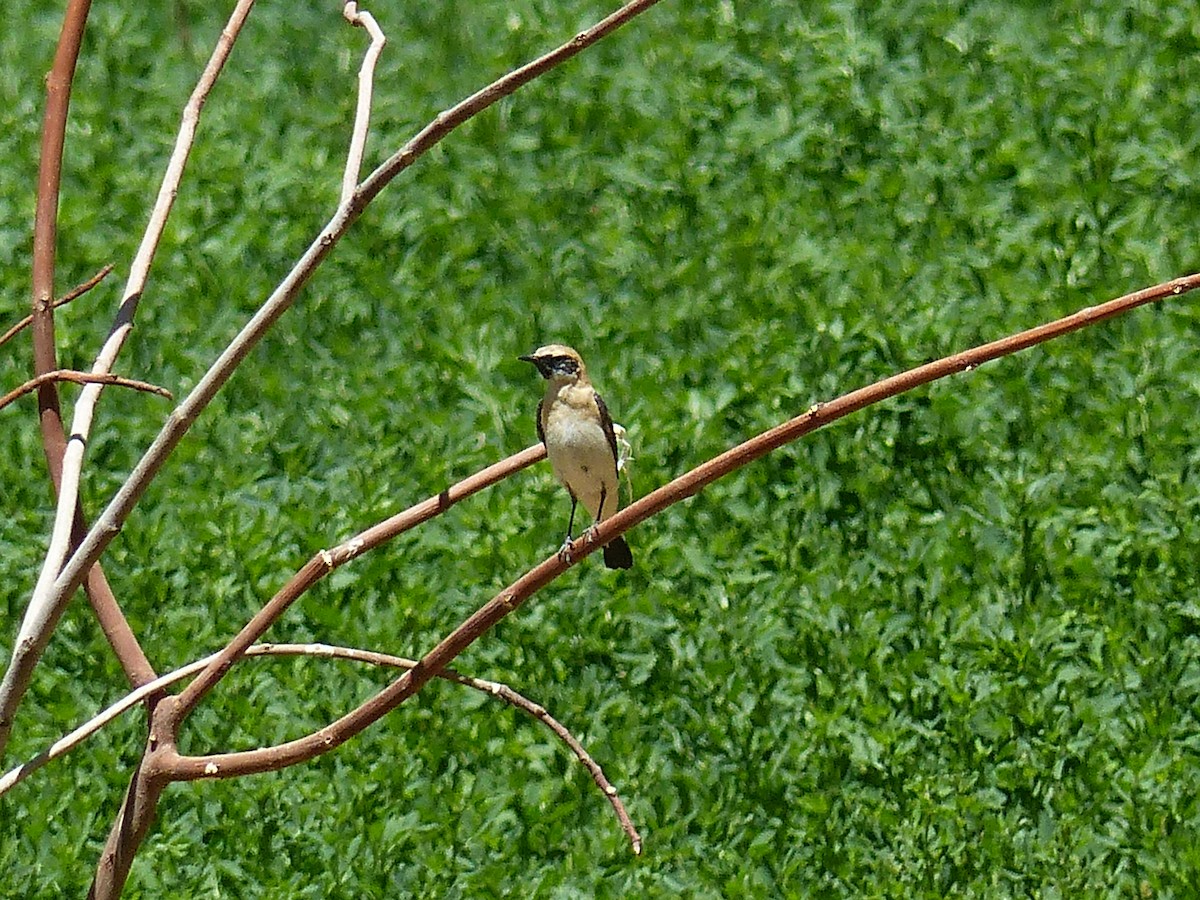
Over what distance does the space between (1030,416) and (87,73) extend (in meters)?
3.90

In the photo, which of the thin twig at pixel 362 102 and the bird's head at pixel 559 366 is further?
the bird's head at pixel 559 366

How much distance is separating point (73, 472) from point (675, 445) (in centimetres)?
402

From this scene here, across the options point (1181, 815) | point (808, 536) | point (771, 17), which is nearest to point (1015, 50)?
point (771, 17)

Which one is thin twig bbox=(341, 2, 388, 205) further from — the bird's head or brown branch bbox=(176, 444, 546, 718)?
the bird's head

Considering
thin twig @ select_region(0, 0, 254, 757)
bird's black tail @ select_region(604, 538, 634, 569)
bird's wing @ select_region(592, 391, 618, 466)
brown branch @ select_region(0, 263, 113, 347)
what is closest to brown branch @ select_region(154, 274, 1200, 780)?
thin twig @ select_region(0, 0, 254, 757)

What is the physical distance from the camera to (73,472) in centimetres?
180

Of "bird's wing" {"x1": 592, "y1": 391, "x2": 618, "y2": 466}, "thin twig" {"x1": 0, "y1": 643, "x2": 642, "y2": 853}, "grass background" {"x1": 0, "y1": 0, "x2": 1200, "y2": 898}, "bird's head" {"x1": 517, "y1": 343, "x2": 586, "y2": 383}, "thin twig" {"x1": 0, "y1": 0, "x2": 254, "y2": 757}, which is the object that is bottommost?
"grass background" {"x1": 0, "y1": 0, "x2": 1200, "y2": 898}

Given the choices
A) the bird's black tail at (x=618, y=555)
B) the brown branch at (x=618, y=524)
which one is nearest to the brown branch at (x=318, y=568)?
the brown branch at (x=618, y=524)

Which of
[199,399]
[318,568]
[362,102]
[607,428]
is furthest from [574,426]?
[199,399]

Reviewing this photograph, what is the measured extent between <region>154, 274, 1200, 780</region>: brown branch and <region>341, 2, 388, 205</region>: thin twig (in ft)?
1.58

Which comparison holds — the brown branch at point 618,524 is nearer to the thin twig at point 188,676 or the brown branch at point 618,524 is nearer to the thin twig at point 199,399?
the thin twig at point 188,676

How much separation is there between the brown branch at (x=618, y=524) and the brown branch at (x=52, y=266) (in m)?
0.12

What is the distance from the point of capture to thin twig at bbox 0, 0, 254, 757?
1687mm

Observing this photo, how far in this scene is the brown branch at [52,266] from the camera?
74.8 inches
